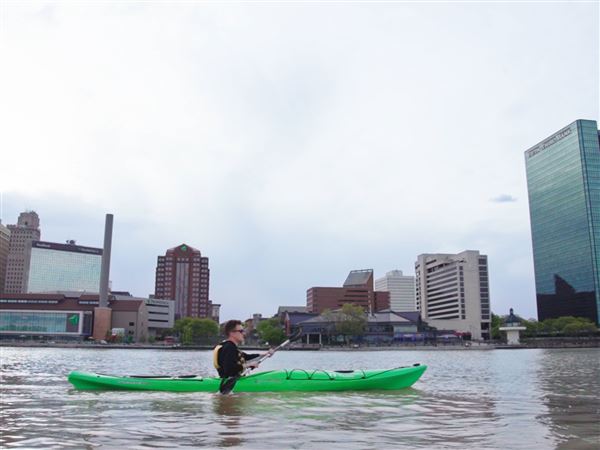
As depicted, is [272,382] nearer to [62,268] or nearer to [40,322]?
[40,322]

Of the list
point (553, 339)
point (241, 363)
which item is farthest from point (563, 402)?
point (553, 339)

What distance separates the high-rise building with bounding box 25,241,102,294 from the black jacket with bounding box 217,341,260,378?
7087 inches

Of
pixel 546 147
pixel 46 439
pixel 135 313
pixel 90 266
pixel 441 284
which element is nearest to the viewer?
pixel 46 439

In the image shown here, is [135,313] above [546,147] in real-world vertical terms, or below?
below

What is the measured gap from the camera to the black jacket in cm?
1414

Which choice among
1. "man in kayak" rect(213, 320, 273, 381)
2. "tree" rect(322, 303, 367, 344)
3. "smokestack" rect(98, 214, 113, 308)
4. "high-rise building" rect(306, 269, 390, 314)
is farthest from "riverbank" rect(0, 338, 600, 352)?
"man in kayak" rect(213, 320, 273, 381)

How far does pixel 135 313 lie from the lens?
139500 millimetres

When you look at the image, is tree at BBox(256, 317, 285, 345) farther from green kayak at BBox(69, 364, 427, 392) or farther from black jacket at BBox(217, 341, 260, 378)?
black jacket at BBox(217, 341, 260, 378)

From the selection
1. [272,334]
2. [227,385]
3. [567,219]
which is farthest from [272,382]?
[567,219]

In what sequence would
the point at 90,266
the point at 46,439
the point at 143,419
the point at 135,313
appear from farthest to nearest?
the point at 90,266 → the point at 135,313 → the point at 143,419 → the point at 46,439

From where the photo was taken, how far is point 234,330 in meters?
13.5

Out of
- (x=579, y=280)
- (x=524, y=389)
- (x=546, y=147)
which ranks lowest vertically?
(x=524, y=389)

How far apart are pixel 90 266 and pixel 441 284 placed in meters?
121

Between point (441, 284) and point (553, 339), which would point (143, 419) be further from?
point (441, 284)
